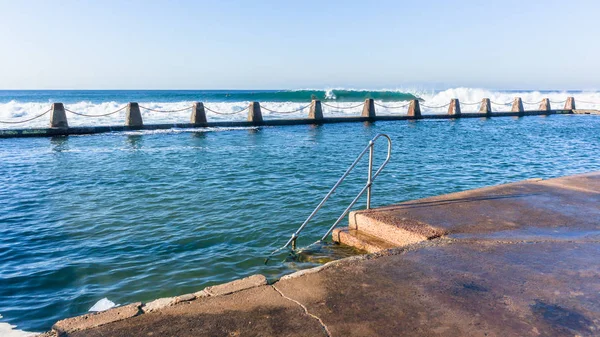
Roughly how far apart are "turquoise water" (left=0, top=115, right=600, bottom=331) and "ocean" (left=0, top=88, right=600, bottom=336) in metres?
0.03

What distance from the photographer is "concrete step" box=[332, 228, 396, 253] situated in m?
4.91

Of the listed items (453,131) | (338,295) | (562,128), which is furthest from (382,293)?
(562,128)

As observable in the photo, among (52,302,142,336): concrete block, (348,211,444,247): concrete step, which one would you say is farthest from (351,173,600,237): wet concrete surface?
(52,302,142,336): concrete block

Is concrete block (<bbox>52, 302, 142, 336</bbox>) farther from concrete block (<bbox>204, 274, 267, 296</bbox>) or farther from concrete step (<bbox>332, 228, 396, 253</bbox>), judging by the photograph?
concrete step (<bbox>332, 228, 396, 253</bbox>)

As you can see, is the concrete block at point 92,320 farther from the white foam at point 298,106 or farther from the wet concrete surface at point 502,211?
the white foam at point 298,106

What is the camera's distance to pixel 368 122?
2511 cm

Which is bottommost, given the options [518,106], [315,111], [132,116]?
[132,116]

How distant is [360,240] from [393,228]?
46cm

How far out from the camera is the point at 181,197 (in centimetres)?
836

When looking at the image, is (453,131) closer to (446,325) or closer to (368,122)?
(368,122)

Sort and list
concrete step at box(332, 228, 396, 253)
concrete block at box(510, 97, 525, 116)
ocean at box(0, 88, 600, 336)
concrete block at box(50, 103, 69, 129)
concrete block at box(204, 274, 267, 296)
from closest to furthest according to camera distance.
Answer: concrete block at box(204, 274, 267, 296) → concrete step at box(332, 228, 396, 253) → ocean at box(0, 88, 600, 336) → concrete block at box(50, 103, 69, 129) → concrete block at box(510, 97, 525, 116)

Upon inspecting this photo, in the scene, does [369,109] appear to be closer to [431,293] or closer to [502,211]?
[502,211]

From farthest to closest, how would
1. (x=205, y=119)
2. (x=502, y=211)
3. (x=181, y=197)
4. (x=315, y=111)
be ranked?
1. (x=315, y=111)
2. (x=205, y=119)
3. (x=181, y=197)
4. (x=502, y=211)

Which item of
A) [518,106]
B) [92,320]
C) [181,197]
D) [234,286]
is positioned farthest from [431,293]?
[518,106]
